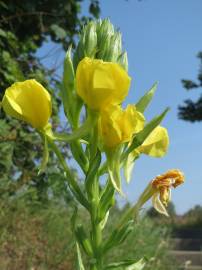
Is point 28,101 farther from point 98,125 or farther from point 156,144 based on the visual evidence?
point 156,144

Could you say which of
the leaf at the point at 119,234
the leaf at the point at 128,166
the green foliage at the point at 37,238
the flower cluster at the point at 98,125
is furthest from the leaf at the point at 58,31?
the leaf at the point at 119,234

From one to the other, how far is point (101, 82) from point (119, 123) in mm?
91

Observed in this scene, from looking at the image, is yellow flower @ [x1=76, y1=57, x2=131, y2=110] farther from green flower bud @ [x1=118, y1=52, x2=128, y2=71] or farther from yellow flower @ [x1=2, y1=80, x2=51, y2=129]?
green flower bud @ [x1=118, y1=52, x2=128, y2=71]

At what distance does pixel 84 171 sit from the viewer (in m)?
1.08

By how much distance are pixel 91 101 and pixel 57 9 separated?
3886 mm

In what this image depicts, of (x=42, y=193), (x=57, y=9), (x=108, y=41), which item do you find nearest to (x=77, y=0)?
(x=57, y=9)

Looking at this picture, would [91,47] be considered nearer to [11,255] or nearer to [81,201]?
[81,201]

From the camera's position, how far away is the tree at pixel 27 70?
3.45 metres

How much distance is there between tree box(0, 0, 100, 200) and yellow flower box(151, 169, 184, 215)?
1.76m

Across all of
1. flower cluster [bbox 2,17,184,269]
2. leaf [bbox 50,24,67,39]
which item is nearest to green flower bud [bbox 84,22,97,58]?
flower cluster [bbox 2,17,184,269]

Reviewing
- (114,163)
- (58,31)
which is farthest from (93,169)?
(58,31)

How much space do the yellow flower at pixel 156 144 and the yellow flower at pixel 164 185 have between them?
6 cm

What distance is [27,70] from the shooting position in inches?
159

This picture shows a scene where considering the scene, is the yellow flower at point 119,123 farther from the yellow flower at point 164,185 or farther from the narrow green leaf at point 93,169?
the yellow flower at point 164,185
